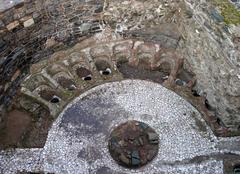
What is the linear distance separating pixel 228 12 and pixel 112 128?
10.2 ft

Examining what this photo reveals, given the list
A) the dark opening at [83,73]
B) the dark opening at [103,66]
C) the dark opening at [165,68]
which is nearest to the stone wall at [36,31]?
the dark opening at [83,73]

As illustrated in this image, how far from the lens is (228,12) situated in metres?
8.18

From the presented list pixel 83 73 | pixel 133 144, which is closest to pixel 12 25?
pixel 83 73

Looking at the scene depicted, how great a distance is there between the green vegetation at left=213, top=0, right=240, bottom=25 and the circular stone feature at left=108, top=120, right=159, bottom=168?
2.60 metres

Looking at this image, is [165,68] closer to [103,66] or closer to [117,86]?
[117,86]

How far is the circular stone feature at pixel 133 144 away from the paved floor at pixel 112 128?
4.4 inches

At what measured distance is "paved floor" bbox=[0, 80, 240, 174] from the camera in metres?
8.52

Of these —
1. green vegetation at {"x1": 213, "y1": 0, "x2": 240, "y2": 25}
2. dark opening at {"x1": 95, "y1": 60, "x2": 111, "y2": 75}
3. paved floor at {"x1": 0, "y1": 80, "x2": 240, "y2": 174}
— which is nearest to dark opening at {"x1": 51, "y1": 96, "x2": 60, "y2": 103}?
paved floor at {"x1": 0, "y1": 80, "x2": 240, "y2": 174}

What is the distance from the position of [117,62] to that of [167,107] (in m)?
1.60

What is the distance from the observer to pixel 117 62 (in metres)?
10.1

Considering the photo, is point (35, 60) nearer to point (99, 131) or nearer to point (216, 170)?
point (99, 131)

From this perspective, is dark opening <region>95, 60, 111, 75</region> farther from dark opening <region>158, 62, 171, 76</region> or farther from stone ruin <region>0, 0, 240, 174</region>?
dark opening <region>158, 62, 171, 76</region>

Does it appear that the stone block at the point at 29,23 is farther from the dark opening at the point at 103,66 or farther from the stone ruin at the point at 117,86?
the dark opening at the point at 103,66

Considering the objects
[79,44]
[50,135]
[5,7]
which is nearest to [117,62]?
[79,44]
